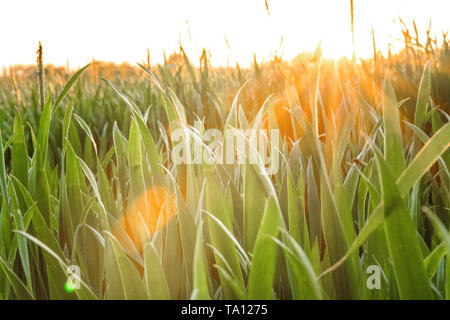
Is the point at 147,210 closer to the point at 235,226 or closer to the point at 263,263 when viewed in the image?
the point at 235,226

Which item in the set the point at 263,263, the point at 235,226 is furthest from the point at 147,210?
the point at 263,263

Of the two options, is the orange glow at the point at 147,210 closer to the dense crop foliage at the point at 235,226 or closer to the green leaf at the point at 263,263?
the dense crop foliage at the point at 235,226

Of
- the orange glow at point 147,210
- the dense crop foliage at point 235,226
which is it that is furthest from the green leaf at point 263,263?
the orange glow at point 147,210

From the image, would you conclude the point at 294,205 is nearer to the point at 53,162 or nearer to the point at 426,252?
the point at 426,252

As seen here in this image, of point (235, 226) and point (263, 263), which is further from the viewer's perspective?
point (235, 226)

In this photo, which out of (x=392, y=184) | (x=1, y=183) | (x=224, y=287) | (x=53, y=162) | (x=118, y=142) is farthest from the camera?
(x=53, y=162)

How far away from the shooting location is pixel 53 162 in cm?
133

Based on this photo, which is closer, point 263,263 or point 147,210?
point 263,263

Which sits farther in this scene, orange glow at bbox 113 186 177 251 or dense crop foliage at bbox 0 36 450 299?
orange glow at bbox 113 186 177 251

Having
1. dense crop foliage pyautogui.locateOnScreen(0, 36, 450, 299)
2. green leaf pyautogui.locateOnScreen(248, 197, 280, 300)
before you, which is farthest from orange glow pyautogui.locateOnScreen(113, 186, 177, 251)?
green leaf pyautogui.locateOnScreen(248, 197, 280, 300)

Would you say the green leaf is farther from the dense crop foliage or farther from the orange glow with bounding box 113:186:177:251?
the orange glow with bounding box 113:186:177:251

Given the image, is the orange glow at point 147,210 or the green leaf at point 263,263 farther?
the orange glow at point 147,210
